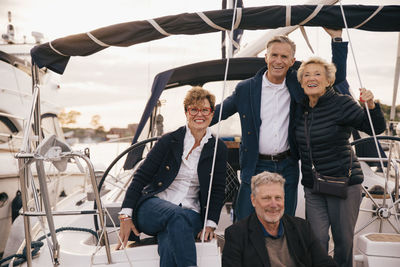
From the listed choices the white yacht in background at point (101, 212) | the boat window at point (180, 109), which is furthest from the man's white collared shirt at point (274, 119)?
the boat window at point (180, 109)

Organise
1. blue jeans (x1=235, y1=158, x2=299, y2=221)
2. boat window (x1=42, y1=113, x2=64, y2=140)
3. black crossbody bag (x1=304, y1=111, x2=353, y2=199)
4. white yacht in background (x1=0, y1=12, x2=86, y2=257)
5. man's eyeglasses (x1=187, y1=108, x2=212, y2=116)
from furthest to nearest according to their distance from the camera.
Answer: boat window (x1=42, y1=113, x2=64, y2=140) → white yacht in background (x1=0, y1=12, x2=86, y2=257) → blue jeans (x1=235, y1=158, x2=299, y2=221) → man's eyeglasses (x1=187, y1=108, x2=212, y2=116) → black crossbody bag (x1=304, y1=111, x2=353, y2=199)

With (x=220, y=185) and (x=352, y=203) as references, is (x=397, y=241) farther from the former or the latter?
(x=220, y=185)

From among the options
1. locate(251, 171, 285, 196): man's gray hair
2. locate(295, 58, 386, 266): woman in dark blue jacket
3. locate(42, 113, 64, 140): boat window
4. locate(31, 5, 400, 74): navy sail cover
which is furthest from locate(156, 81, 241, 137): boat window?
locate(42, 113, 64, 140): boat window

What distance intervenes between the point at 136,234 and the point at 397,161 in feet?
6.92

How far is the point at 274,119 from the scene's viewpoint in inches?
83.1

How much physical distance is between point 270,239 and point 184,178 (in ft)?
2.07

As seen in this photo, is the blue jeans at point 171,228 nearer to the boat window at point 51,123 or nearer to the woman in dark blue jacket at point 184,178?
the woman in dark blue jacket at point 184,178

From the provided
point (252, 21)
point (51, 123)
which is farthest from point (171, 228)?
point (51, 123)

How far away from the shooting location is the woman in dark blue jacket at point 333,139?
184cm

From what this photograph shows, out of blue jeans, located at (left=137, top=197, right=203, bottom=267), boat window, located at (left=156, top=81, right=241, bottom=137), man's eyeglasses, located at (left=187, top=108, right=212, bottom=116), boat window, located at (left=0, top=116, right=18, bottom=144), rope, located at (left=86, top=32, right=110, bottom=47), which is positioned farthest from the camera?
boat window, located at (left=0, top=116, right=18, bottom=144)

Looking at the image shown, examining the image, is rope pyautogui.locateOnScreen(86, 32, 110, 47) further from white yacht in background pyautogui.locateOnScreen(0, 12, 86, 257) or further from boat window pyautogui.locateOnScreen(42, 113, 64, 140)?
boat window pyautogui.locateOnScreen(42, 113, 64, 140)

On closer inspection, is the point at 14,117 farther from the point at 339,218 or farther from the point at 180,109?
the point at 339,218

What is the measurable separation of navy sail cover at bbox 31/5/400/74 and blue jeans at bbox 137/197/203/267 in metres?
1.16

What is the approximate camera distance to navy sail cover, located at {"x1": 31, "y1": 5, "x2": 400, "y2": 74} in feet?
7.06
